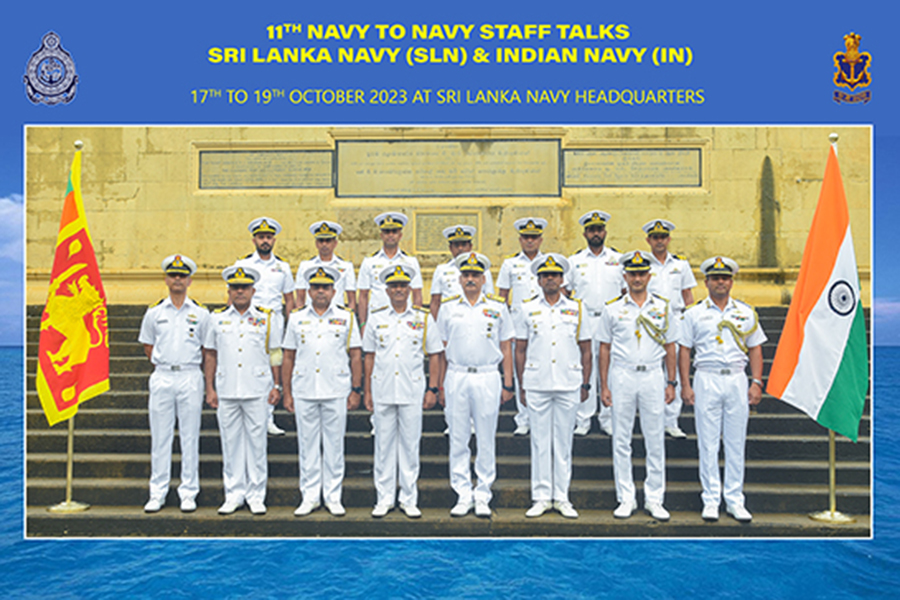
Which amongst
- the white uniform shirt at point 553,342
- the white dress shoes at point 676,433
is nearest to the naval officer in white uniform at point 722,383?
the white dress shoes at point 676,433

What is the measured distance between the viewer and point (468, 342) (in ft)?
16.4

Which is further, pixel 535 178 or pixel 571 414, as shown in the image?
pixel 535 178

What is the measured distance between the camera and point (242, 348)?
5078 millimetres

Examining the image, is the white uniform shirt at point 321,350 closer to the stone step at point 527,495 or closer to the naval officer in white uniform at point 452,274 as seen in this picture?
the stone step at point 527,495

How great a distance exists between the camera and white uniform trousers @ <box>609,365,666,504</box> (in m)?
4.96

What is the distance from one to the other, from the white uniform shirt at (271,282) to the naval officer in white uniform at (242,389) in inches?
31.8

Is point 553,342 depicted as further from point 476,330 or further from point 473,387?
point 473,387

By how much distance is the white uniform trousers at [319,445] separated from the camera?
5.02m

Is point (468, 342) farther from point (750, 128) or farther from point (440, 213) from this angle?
point (750, 128)

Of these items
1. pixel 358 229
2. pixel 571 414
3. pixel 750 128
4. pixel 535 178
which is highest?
pixel 750 128

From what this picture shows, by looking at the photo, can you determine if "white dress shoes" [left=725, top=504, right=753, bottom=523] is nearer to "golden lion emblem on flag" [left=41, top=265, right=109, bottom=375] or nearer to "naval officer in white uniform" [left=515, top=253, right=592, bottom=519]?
"naval officer in white uniform" [left=515, top=253, right=592, bottom=519]

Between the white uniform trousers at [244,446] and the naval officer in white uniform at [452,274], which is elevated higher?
the naval officer in white uniform at [452,274]

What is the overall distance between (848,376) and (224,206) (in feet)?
23.5

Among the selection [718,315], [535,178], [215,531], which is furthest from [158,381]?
[535,178]
